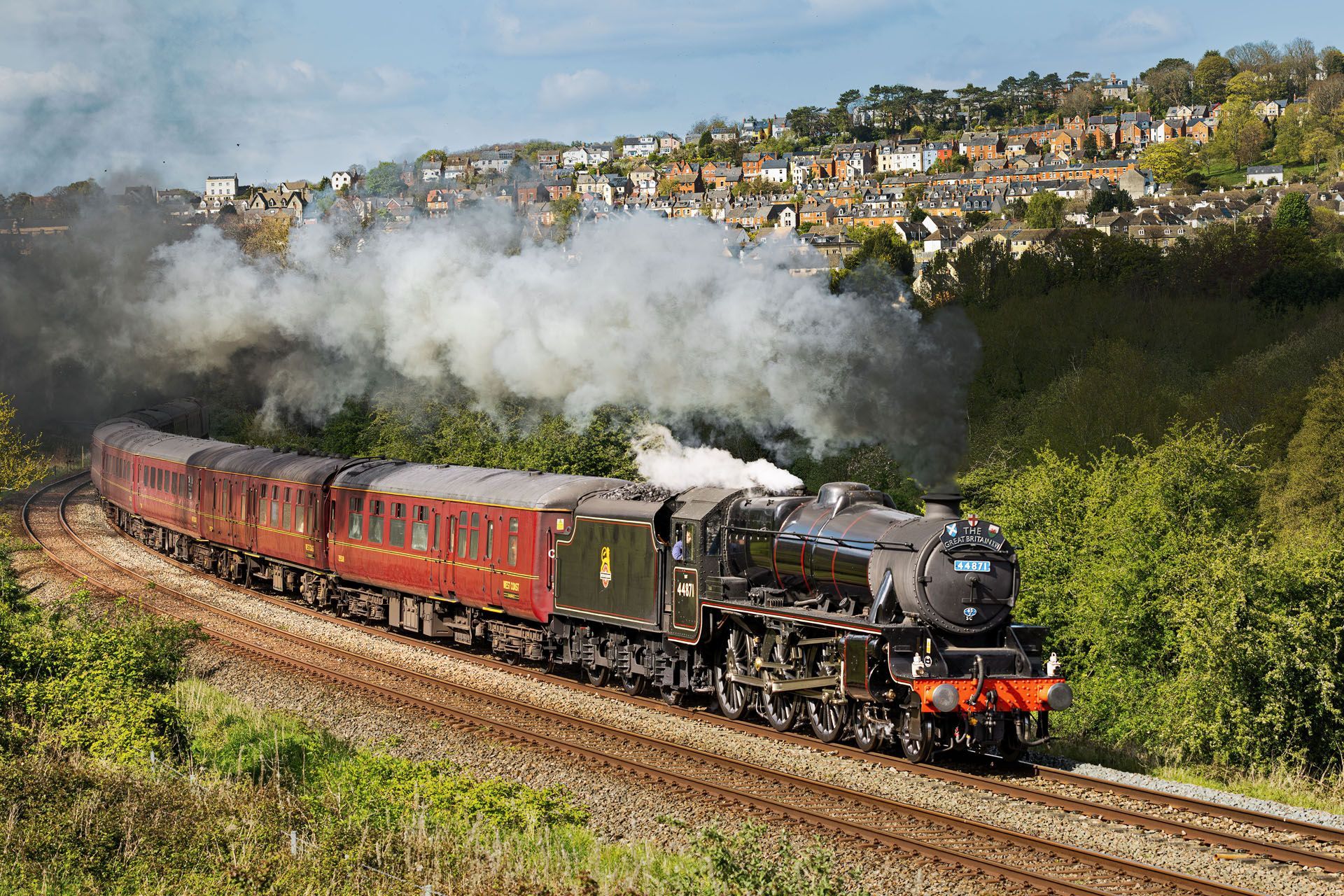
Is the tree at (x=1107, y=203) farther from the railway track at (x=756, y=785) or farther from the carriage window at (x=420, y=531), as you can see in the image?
the railway track at (x=756, y=785)

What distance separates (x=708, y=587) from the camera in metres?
19.0

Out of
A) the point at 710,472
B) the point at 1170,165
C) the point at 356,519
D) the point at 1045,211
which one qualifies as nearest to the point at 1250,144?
the point at 1170,165

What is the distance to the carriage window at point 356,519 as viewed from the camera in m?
28.2

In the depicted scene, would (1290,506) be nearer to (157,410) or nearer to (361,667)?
(361,667)

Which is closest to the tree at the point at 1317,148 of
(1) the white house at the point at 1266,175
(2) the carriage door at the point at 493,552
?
(1) the white house at the point at 1266,175

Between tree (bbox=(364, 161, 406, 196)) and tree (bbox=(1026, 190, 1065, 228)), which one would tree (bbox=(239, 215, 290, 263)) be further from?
tree (bbox=(1026, 190, 1065, 228))

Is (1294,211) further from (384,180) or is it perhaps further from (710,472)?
(710,472)

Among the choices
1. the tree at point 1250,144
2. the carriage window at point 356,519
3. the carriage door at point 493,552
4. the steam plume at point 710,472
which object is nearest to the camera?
the steam plume at point 710,472

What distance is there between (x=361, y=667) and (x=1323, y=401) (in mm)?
30701

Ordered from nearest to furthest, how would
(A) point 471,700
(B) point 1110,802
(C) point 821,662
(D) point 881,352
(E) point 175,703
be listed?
(B) point 1110,802 → (C) point 821,662 → (E) point 175,703 → (A) point 471,700 → (D) point 881,352

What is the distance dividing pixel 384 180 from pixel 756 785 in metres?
43.6

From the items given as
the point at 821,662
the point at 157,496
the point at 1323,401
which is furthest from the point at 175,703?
the point at 1323,401

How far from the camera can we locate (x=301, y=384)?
50.5 meters

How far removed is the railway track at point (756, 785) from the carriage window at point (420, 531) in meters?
2.49
